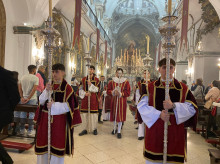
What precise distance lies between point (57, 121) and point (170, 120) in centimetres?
167

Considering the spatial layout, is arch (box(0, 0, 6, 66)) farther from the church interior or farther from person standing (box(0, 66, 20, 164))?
person standing (box(0, 66, 20, 164))

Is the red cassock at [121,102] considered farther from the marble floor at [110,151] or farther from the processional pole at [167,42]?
the processional pole at [167,42]

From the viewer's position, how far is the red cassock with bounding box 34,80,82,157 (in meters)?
2.74

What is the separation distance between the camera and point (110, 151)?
4.24 meters

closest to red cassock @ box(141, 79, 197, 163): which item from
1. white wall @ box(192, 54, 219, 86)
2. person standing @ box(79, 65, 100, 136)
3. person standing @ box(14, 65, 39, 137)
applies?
person standing @ box(79, 65, 100, 136)

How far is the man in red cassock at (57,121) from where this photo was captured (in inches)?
107

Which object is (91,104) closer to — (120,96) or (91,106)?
(91,106)

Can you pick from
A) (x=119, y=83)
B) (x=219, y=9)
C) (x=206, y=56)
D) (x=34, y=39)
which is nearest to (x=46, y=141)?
(x=119, y=83)

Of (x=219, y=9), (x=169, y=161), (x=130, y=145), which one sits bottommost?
(x=130, y=145)

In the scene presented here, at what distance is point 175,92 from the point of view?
235 centimetres

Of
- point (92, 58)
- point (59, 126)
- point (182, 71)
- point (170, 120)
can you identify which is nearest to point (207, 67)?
point (182, 71)

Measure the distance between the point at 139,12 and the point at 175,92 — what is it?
28.1 m

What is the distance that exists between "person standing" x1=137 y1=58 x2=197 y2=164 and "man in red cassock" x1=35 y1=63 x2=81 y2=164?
1.16m

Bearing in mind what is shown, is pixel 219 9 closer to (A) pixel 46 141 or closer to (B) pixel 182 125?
(B) pixel 182 125
